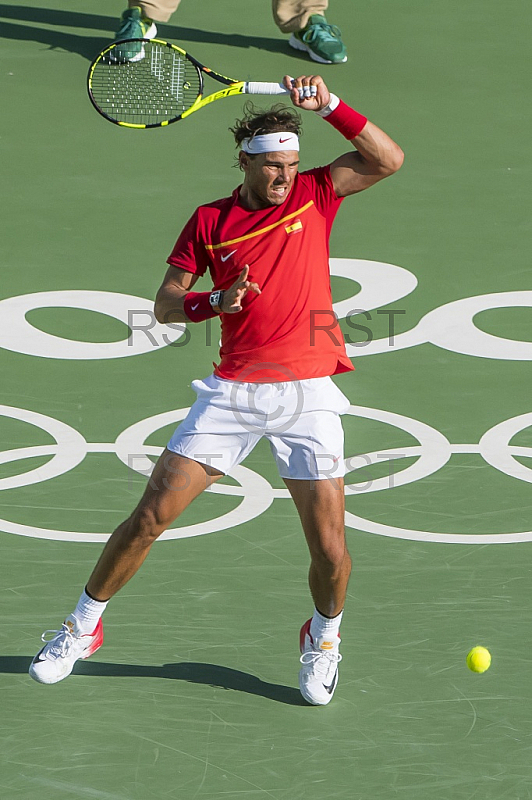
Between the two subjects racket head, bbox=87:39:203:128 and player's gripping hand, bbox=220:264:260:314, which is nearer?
player's gripping hand, bbox=220:264:260:314

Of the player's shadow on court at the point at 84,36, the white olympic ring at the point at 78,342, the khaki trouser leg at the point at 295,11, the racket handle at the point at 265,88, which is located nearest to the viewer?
the racket handle at the point at 265,88

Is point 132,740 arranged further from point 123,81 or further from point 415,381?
point 123,81

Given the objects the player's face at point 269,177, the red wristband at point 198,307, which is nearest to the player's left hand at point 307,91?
the player's face at point 269,177

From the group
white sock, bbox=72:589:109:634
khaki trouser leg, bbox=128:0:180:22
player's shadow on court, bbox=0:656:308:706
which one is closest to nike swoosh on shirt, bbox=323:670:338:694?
player's shadow on court, bbox=0:656:308:706

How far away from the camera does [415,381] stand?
8.92 m

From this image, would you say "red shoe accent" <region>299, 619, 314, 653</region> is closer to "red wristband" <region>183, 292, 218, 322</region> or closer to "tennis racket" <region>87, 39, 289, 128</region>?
"red wristband" <region>183, 292, 218, 322</region>

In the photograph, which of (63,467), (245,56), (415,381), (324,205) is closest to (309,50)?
(245,56)

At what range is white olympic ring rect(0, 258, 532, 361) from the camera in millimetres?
9297

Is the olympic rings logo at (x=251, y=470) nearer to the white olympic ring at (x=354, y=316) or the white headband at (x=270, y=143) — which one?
the white olympic ring at (x=354, y=316)

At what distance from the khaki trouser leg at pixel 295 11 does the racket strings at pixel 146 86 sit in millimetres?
1691

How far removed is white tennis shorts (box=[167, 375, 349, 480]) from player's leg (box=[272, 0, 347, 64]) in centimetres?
832

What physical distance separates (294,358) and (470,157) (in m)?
7.07

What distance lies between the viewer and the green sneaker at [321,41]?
13.3 meters

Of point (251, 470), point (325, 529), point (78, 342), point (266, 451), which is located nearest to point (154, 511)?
point (325, 529)
